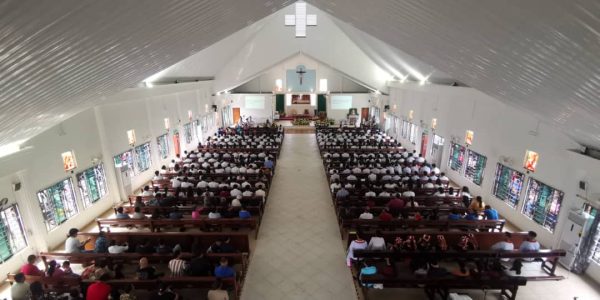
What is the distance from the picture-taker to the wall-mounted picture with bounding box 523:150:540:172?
9891mm

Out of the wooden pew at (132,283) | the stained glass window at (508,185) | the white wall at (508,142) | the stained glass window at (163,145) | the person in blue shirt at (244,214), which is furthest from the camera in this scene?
the stained glass window at (163,145)

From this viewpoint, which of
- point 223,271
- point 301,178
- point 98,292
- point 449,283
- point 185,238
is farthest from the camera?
point 301,178

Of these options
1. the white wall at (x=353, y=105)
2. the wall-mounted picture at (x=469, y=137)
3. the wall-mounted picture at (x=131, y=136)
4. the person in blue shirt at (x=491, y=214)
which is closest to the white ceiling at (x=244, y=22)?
the person in blue shirt at (x=491, y=214)

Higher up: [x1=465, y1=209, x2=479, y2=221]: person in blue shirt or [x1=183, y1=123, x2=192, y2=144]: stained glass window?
[x1=183, y1=123, x2=192, y2=144]: stained glass window

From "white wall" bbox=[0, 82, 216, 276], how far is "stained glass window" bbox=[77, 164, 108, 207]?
188 millimetres

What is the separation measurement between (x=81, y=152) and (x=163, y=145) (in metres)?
6.48

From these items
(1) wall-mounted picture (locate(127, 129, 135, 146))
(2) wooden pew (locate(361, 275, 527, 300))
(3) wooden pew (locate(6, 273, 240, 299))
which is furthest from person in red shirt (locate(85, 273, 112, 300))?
(1) wall-mounted picture (locate(127, 129, 135, 146))

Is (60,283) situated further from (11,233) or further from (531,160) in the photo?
(531,160)

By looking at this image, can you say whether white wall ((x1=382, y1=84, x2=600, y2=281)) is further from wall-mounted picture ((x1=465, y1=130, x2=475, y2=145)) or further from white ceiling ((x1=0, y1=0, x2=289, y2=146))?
white ceiling ((x1=0, y1=0, x2=289, y2=146))

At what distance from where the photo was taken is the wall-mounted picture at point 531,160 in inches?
389

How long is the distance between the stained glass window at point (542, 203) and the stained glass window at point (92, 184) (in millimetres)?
15037

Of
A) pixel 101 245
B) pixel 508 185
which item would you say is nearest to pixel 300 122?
pixel 508 185

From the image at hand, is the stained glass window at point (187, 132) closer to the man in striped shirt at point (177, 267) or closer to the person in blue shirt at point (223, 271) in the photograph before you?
the man in striped shirt at point (177, 267)

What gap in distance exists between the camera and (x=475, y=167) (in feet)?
44.0
